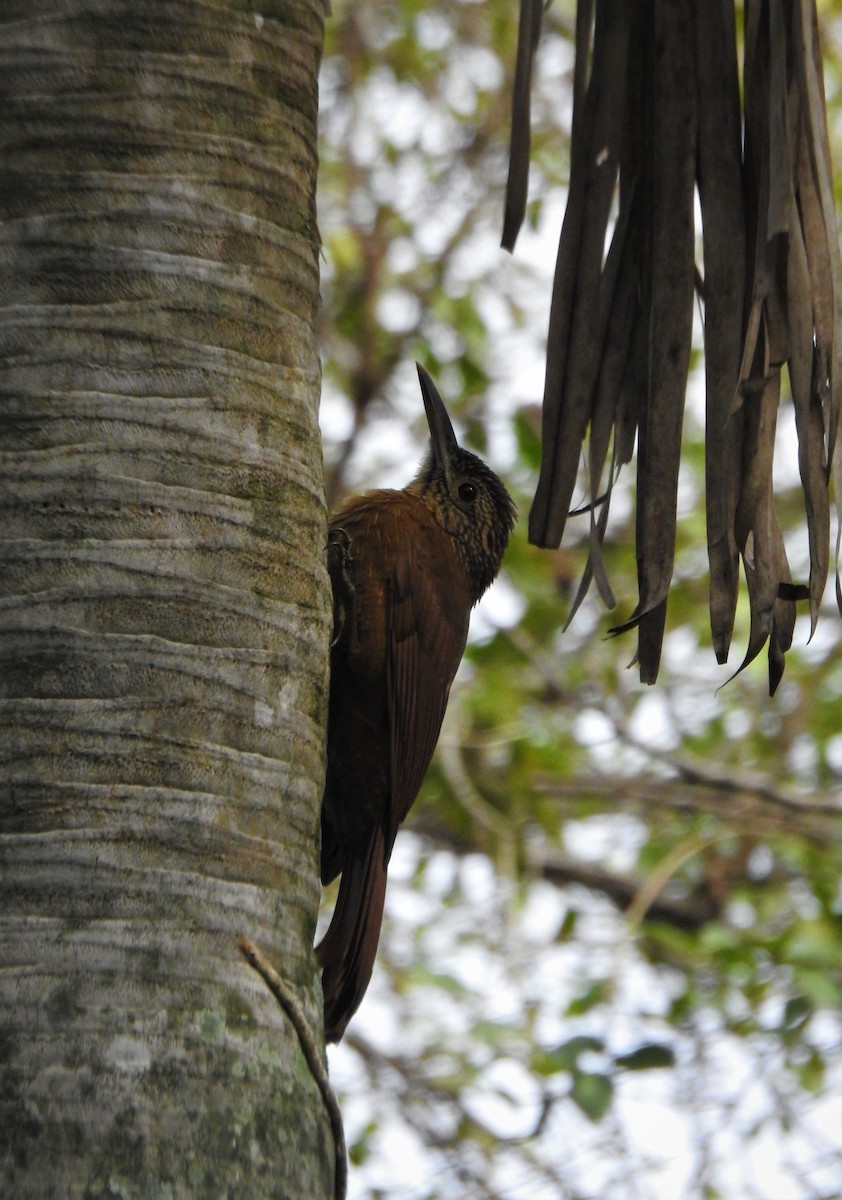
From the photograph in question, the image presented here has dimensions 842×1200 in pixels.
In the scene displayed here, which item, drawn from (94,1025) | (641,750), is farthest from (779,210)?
(641,750)

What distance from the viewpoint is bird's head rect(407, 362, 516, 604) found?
4.30 m

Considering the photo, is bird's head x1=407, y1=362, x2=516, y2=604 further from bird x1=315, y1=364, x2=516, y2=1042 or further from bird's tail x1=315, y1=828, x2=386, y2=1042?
bird's tail x1=315, y1=828, x2=386, y2=1042

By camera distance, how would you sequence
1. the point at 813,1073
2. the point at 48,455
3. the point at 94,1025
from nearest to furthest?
the point at 94,1025
the point at 48,455
the point at 813,1073

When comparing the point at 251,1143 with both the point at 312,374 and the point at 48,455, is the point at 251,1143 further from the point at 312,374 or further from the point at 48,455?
the point at 312,374

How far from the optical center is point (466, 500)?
4.36 meters

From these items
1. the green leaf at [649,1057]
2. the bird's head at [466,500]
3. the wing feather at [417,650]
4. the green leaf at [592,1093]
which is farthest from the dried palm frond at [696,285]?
the green leaf at [592,1093]

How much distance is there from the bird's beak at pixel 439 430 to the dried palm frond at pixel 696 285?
1.71m

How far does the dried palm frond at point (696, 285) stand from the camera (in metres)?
2.30

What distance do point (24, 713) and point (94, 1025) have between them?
38cm

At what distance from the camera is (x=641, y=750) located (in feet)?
19.2

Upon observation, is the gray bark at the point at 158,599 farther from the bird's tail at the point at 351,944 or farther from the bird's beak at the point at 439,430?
the bird's beak at the point at 439,430

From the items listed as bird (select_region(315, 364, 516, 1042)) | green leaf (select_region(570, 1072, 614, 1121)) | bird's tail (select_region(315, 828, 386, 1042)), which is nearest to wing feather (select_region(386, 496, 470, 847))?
bird (select_region(315, 364, 516, 1042))

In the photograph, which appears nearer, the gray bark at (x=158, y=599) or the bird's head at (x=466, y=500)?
the gray bark at (x=158, y=599)

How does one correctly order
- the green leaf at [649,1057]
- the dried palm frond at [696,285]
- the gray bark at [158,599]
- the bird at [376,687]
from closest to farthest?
the gray bark at [158,599] → the dried palm frond at [696,285] → the bird at [376,687] → the green leaf at [649,1057]
